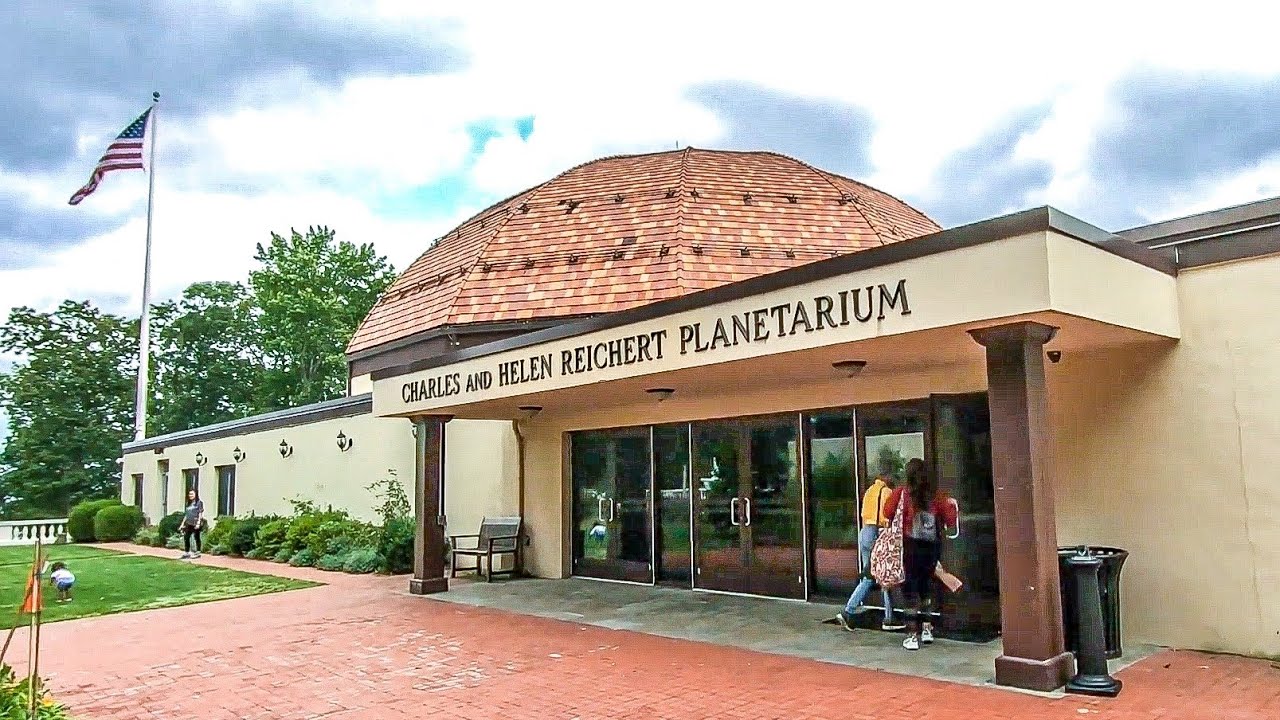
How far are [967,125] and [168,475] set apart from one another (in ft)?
85.9

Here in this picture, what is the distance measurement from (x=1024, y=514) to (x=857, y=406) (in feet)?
12.9

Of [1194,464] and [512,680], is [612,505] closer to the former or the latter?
[512,680]

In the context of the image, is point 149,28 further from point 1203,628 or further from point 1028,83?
point 1028,83

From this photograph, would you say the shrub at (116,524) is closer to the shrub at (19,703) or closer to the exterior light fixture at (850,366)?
the shrub at (19,703)

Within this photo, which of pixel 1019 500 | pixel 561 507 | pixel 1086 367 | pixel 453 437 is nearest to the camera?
pixel 1019 500

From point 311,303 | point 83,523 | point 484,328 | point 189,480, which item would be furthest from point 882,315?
point 311,303

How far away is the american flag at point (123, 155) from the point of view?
94.0ft

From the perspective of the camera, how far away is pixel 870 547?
9211mm

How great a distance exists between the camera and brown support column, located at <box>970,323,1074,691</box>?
21.6ft

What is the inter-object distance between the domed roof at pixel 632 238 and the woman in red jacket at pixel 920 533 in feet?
27.2

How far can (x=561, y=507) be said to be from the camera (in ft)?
47.5

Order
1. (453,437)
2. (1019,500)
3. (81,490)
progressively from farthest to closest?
(81,490) < (453,437) < (1019,500)

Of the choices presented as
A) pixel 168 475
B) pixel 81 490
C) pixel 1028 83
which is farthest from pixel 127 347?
pixel 1028 83

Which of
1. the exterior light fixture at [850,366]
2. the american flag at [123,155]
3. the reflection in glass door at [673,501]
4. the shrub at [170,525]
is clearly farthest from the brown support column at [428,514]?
the american flag at [123,155]
